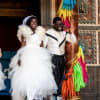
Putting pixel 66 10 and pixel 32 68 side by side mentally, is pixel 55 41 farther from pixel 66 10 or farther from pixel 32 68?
pixel 66 10

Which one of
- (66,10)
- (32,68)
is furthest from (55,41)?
(66,10)

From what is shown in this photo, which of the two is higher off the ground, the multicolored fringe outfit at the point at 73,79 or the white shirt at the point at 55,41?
the white shirt at the point at 55,41

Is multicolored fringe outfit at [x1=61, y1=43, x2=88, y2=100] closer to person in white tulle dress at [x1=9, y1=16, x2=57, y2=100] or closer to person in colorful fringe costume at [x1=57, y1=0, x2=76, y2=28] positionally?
person in white tulle dress at [x1=9, y1=16, x2=57, y2=100]

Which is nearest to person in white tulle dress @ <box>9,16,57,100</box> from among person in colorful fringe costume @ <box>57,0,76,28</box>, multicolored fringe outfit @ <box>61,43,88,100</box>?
multicolored fringe outfit @ <box>61,43,88,100</box>

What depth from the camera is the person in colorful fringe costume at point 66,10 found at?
22.7ft

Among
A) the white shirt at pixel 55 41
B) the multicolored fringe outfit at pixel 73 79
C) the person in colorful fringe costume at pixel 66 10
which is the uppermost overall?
the person in colorful fringe costume at pixel 66 10

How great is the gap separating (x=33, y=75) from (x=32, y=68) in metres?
0.13

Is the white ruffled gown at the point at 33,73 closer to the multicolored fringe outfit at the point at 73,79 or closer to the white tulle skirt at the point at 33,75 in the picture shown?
the white tulle skirt at the point at 33,75

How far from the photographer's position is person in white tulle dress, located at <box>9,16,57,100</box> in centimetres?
621

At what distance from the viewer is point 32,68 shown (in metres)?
6.25

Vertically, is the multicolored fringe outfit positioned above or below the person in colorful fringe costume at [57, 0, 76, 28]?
below

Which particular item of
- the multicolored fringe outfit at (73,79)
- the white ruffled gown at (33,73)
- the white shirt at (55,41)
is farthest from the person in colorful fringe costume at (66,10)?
the white ruffled gown at (33,73)

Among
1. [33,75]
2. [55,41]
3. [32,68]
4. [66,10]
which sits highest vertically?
[66,10]

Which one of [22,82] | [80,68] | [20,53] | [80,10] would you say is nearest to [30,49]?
[20,53]
